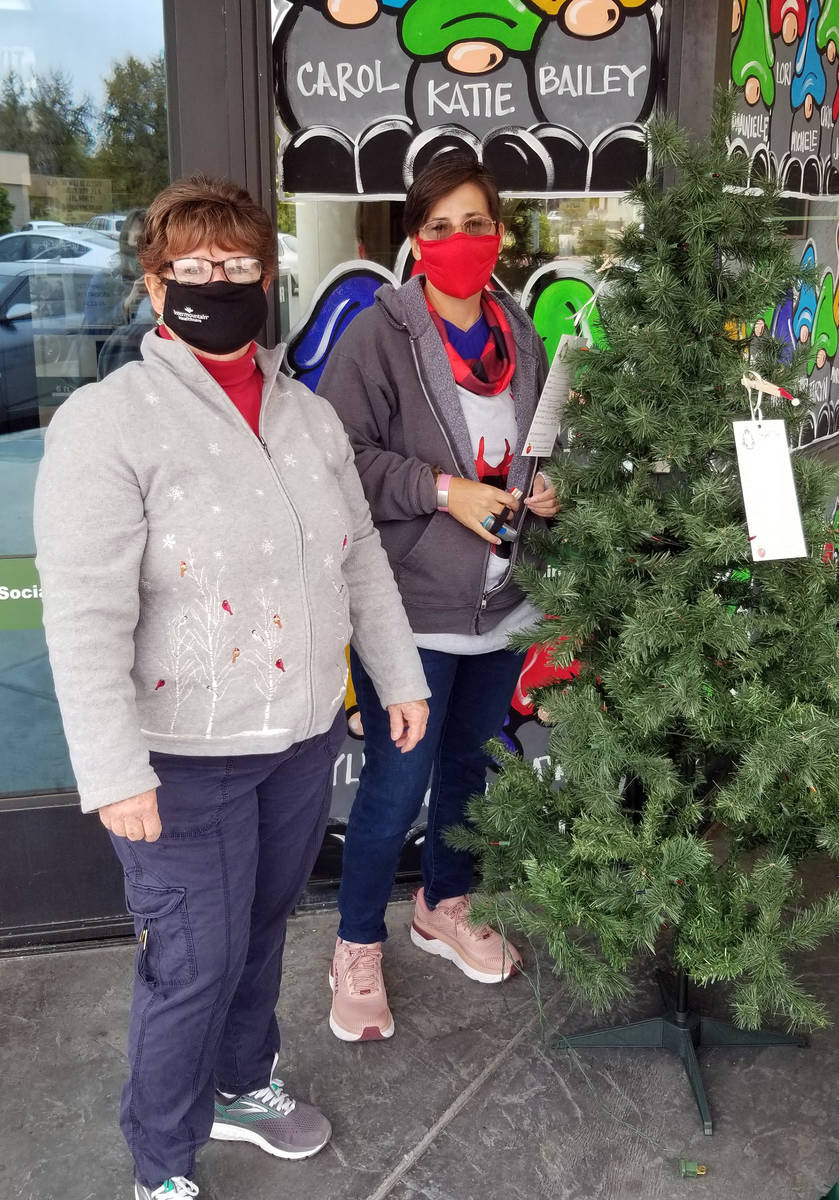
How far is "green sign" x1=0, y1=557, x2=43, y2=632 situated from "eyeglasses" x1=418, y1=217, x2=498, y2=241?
1.33m

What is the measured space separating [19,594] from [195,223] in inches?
55.7

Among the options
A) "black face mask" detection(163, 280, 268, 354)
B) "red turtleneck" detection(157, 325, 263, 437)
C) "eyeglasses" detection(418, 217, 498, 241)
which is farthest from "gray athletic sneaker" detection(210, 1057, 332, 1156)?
"eyeglasses" detection(418, 217, 498, 241)

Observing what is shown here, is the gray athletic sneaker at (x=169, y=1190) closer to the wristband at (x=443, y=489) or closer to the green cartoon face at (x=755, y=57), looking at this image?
the wristband at (x=443, y=489)

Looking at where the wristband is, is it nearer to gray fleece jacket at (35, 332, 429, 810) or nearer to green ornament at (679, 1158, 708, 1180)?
gray fleece jacket at (35, 332, 429, 810)

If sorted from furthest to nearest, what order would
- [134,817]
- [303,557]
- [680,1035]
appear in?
[680,1035] → [303,557] → [134,817]

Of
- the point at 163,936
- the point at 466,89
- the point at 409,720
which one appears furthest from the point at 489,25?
the point at 163,936

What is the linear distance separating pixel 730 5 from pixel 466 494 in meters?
1.67

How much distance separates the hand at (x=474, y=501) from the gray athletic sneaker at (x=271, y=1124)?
4.11 ft

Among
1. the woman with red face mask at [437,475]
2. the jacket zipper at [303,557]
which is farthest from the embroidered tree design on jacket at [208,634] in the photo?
the woman with red face mask at [437,475]

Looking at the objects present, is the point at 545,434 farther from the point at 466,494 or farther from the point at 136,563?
the point at 136,563

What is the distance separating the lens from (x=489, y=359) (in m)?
2.35

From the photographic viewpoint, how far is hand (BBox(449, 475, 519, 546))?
7.21 feet

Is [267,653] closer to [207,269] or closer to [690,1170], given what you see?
[207,269]

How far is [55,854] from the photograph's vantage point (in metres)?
2.86
